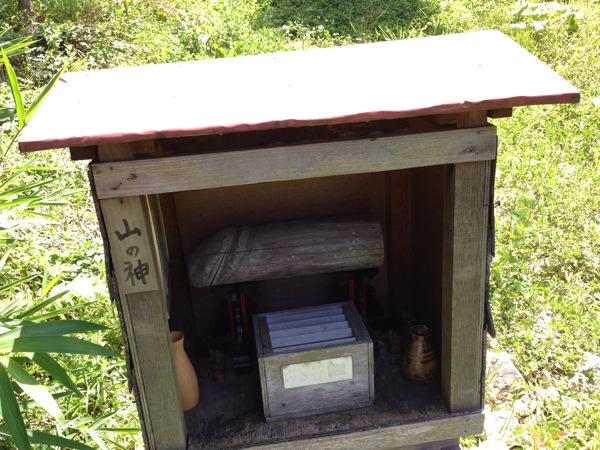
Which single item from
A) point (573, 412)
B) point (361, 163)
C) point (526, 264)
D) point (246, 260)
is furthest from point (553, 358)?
point (361, 163)

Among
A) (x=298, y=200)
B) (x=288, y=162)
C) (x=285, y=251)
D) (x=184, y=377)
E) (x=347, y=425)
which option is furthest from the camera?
(x=298, y=200)

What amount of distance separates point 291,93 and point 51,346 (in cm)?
112

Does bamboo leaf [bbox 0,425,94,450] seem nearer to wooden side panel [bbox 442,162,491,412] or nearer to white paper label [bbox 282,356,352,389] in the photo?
white paper label [bbox 282,356,352,389]

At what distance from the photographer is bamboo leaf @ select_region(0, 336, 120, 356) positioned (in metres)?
1.84

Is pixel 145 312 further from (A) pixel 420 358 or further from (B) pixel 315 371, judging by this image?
(A) pixel 420 358

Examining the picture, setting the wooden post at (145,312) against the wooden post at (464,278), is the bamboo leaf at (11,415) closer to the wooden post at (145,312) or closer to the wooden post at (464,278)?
the wooden post at (145,312)

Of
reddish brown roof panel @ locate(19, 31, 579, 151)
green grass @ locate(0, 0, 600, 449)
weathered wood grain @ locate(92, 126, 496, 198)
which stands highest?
reddish brown roof panel @ locate(19, 31, 579, 151)

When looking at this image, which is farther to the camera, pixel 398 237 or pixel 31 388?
pixel 398 237

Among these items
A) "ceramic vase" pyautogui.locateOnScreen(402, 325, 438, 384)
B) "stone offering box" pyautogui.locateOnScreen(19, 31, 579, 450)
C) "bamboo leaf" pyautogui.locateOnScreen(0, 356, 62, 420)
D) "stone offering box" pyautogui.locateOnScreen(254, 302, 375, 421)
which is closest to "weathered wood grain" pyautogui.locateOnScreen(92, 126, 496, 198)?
"stone offering box" pyautogui.locateOnScreen(19, 31, 579, 450)

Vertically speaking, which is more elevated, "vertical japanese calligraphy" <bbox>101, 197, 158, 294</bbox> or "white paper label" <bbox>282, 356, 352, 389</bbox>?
"vertical japanese calligraphy" <bbox>101, 197, 158, 294</bbox>

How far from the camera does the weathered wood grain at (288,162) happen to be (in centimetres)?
171

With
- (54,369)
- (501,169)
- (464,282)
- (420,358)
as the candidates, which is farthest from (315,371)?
(501,169)

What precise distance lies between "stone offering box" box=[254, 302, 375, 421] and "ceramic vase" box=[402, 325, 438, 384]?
220 millimetres

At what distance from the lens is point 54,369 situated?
1.98 metres
